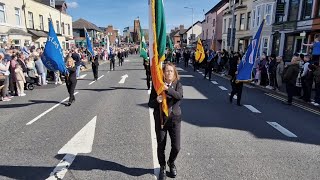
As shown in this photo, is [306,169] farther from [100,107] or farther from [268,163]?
[100,107]

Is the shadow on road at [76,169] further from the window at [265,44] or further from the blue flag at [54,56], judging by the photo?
the window at [265,44]

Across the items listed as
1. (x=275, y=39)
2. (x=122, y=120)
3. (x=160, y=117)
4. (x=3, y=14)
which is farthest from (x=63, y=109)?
(x=275, y=39)

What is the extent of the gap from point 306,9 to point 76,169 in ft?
73.1

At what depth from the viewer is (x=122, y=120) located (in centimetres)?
737

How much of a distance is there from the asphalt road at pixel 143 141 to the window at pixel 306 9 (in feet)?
45.8

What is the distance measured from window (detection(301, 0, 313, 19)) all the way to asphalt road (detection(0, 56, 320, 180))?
14.0 m

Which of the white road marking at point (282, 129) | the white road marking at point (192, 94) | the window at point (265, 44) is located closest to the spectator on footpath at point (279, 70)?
the white road marking at point (192, 94)

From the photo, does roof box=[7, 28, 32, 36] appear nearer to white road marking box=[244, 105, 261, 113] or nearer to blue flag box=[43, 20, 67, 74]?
blue flag box=[43, 20, 67, 74]

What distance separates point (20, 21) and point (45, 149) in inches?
1055

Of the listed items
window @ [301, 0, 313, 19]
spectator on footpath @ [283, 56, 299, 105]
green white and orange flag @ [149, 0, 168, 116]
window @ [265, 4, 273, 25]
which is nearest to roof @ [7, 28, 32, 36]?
spectator on footpath @ [283, 56, 299, 105]

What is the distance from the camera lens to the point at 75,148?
212 inches

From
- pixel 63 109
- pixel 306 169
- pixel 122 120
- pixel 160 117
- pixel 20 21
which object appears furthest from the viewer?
pixel 20 21

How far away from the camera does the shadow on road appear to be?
13.9ft

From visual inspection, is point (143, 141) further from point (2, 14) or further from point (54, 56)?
point (2, 14)
